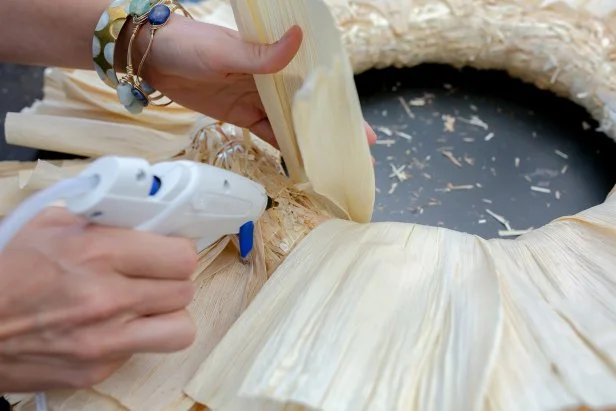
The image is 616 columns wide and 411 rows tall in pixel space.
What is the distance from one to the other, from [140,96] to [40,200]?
1.07 ft

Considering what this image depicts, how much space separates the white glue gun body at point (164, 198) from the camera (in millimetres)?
443

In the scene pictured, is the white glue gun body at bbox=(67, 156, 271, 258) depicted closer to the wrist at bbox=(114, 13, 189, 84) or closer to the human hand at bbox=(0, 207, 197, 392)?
the human hand at bbox=(0, 207, 197, 392)

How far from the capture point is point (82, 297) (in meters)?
0.47

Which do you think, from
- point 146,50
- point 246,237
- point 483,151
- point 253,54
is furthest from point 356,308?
point 483,151

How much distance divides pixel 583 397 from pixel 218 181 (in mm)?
333

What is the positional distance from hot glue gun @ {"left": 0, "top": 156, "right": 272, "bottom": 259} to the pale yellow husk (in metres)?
0.09

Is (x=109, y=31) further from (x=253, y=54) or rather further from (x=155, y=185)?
(x=155, y=185)

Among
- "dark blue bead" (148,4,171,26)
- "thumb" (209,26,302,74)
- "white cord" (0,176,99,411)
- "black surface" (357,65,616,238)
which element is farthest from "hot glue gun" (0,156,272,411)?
"black surface" (357,65,616,238)

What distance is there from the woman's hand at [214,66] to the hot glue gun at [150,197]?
0.13m

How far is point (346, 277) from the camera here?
1.96 feet

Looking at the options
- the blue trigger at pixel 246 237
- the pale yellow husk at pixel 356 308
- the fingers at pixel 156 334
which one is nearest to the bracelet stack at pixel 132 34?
the pale yellow husk at pixel 356 308

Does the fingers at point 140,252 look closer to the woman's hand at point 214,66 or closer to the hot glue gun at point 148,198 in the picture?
the hot glue gun at point 148,198

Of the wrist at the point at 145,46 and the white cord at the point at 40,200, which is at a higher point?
the wrist at the point at 145,46

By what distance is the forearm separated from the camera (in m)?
0.75
